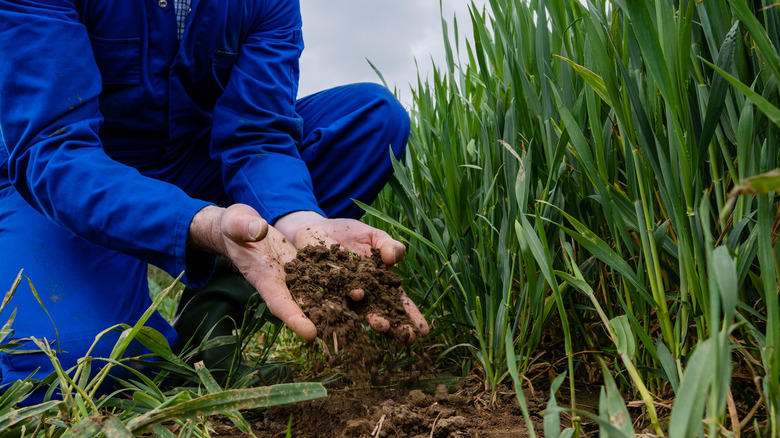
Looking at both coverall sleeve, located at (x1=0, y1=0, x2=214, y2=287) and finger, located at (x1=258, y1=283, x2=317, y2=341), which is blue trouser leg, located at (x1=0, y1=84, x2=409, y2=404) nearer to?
coverall sleeve, located at (x1=0, y1=0, x2=214, y2=287)

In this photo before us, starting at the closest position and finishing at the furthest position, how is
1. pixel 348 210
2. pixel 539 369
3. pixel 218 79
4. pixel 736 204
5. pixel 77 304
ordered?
pixel 736 204 → pixel 539 369 → pixel 77 304 → pixel 218 79 → pixel 348 210

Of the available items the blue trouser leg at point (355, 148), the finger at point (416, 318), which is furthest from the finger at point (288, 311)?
the blue trouser leg at point (355, 148)

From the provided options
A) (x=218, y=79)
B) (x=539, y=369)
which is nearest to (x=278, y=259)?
(x=539, y=369)

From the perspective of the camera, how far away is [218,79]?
5.64 ft

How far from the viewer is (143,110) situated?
1591mm

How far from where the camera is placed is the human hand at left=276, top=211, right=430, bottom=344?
1.12 metres

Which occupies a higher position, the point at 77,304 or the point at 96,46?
the point at 96,46

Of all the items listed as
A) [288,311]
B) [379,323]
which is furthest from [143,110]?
[379,323]

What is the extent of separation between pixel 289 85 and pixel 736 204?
1.33m

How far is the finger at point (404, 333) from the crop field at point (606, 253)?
0.10 meters

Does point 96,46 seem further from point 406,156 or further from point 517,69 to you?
point 517,69

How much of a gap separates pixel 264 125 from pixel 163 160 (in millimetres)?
316

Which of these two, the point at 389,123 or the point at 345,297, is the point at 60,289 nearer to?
the point at 345,297

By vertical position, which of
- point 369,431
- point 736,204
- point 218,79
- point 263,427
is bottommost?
point 263,427
